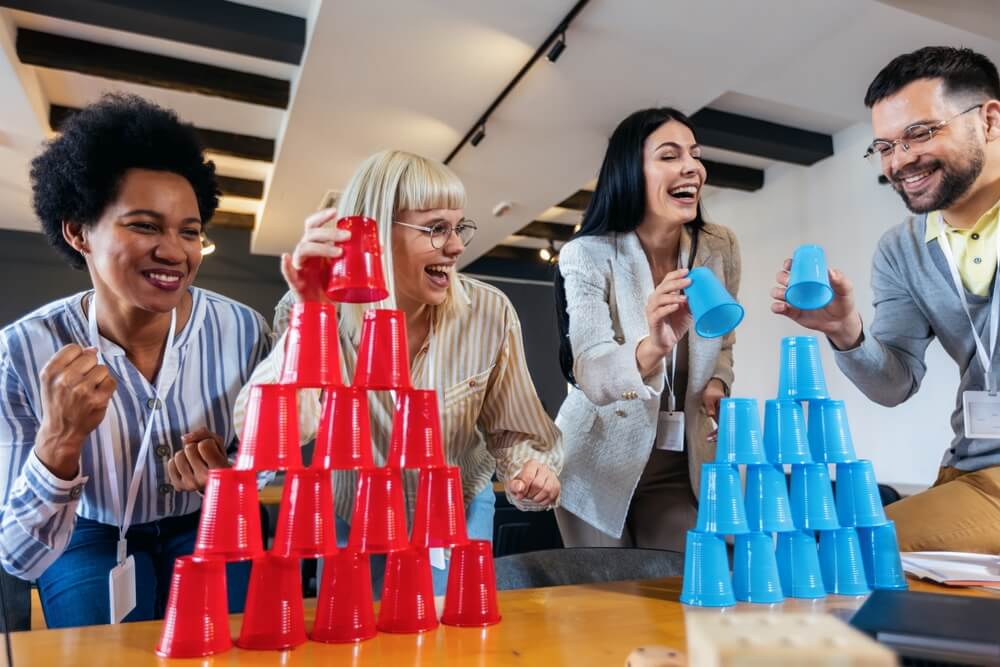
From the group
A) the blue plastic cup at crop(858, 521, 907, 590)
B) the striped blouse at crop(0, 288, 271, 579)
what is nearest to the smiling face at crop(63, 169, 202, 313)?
the striped blouse at crop(0, 288, 271, 579)

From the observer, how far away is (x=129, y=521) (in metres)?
1.34

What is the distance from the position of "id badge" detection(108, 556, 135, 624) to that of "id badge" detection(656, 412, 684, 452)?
108 centimetres

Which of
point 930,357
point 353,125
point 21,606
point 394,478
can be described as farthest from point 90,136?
point 930,357

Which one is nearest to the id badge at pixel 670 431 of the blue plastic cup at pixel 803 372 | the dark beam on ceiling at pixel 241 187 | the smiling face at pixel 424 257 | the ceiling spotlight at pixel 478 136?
Answer: the blue plastic cup at pixel 803 372

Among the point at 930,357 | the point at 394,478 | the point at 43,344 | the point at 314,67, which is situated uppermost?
the point at 314,67

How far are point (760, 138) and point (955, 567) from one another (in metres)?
4.14

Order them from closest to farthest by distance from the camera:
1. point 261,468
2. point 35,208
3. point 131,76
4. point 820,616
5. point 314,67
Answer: point 820,616, point 261,468, point 35,208, point 314,67, point 131,76

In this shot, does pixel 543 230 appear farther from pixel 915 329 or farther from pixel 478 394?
pixel 478 394

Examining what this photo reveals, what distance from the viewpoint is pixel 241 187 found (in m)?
5.89

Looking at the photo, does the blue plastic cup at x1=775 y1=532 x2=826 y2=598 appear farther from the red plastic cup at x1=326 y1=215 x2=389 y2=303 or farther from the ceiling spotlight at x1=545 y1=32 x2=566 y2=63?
the ceiling spotlight at x1=545 y1=32 x2=566 y2=63

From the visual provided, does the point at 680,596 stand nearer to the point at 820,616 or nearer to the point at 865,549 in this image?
the point at 865,549

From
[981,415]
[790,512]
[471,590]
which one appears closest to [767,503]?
[790,512]

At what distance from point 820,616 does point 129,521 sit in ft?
4.27

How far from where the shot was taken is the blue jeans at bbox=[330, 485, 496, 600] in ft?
4.60
